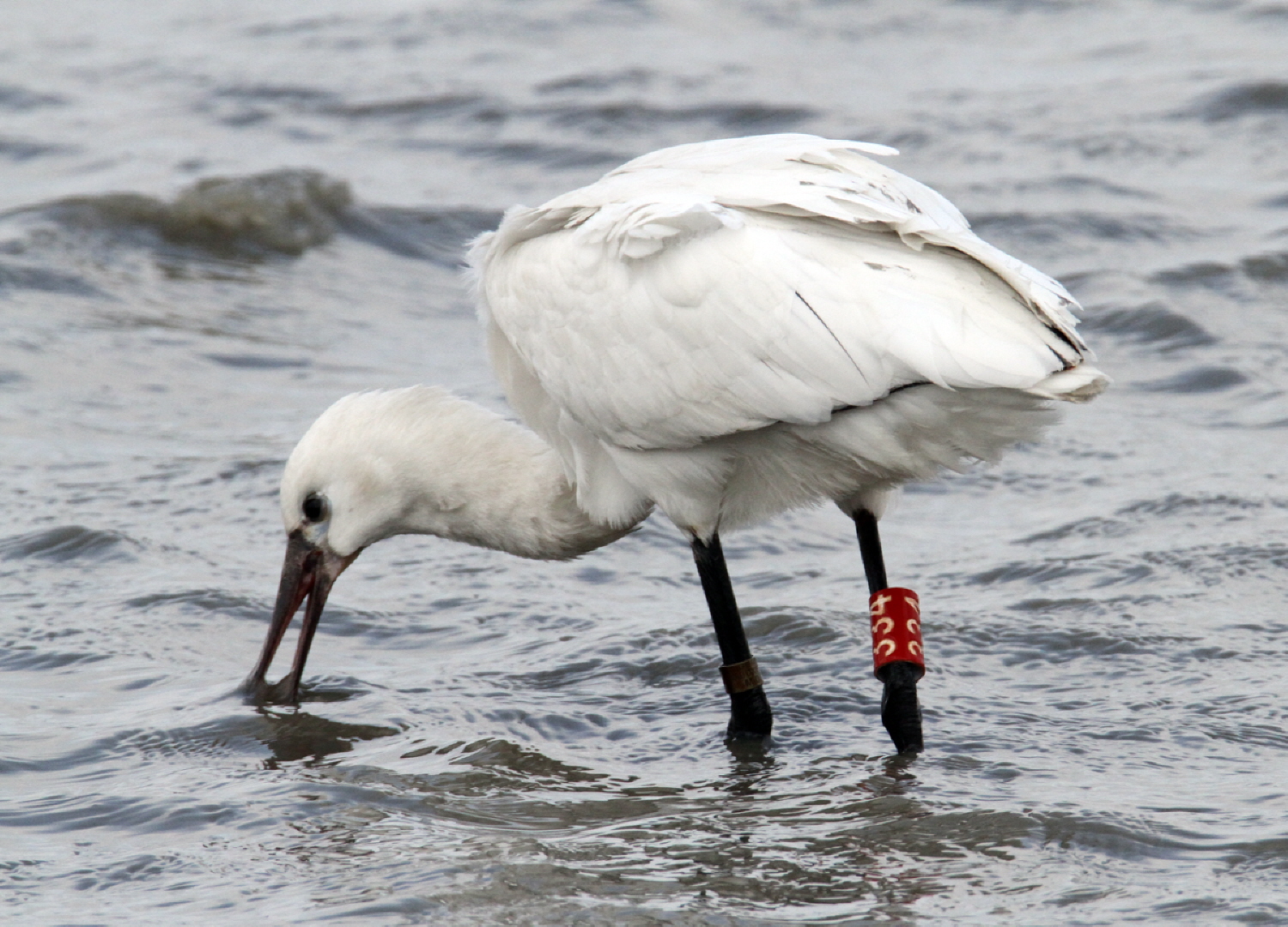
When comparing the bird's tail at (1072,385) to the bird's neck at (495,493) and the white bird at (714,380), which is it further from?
the bird's neck at (495,493)

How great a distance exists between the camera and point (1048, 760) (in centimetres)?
577

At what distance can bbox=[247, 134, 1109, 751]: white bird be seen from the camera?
17.0 feet

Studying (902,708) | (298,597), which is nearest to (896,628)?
(902,708)

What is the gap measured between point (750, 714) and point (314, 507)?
5.79 ft

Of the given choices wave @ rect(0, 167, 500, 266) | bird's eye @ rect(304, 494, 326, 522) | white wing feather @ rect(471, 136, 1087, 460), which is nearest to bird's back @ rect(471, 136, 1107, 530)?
white wing feather @ rect(471, 136, 1087, 460)

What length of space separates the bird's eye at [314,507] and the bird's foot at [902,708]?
82.9 inches

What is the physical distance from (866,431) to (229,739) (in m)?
2.46

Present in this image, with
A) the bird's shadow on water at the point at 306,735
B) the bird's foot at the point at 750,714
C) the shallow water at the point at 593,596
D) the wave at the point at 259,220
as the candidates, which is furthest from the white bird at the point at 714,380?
the wave at the point at 259,220

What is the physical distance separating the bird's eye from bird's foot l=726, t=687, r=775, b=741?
65.1 inches

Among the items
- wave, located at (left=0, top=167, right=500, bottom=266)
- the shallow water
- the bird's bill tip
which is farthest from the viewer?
wave, located at (left=0, top=167, right=500, bottom=266)

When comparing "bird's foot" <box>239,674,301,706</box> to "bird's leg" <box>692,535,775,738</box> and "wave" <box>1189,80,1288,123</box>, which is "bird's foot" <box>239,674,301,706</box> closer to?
"bird's leg" <box>692,535,775,738</box>

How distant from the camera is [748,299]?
5.42m

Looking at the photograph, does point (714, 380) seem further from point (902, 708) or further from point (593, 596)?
point (593, 596)

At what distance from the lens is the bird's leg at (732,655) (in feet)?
20.1
